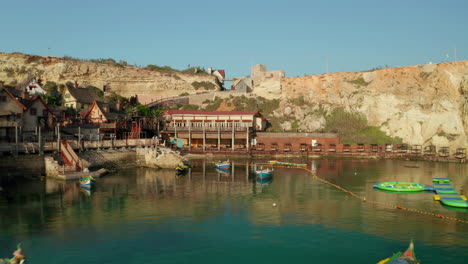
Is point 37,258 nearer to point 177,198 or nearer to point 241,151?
point 177,198

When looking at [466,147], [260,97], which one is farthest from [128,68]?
[466,147]

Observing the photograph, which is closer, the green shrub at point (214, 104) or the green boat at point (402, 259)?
the green boat at point (402, 259)

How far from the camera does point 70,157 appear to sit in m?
51.0

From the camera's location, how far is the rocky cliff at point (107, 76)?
328 feet

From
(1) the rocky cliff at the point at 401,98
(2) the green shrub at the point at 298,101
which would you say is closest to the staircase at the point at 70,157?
Result: (1) the rocky cliff at the point at 401,98

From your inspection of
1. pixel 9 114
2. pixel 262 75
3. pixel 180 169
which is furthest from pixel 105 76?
pixel 180 169

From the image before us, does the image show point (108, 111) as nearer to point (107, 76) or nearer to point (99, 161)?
point (99, 161)

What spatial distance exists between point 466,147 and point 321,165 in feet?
101

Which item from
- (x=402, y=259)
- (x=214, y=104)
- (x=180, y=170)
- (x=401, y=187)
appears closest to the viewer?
(x=402, y=259)

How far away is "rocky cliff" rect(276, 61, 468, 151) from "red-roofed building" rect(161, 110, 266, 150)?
1713 cm

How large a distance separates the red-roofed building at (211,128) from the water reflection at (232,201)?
831 inches

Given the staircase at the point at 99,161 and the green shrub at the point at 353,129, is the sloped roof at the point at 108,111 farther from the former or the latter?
the green shrub at the point at 353,129

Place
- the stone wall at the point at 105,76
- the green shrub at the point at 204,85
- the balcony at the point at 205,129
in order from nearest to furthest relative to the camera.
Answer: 1. the balcony at the point at 205,129
2. the stone wall at the point at 105,76
3. the green shrub at the point at 204,85

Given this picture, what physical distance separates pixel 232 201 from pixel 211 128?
4203 cm
